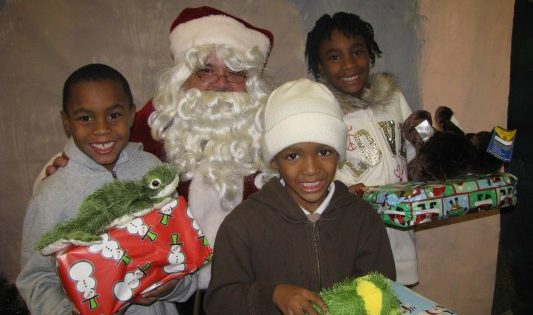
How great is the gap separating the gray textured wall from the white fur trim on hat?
1.74ft

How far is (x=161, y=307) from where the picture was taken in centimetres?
162

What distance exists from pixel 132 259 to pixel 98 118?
0.57 m

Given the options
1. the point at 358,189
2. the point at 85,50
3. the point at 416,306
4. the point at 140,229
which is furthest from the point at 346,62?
the point at 85,50

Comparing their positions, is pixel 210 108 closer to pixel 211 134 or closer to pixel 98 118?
pixel 211 134

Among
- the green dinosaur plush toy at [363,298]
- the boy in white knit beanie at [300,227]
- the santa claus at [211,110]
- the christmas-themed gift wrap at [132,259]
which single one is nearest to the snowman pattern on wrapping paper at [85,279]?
the christmas-themed gift wrap at [132,259]

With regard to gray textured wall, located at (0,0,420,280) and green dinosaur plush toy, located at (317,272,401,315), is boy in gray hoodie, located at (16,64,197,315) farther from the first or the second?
gray textured wall, located at (0,0,420,280)

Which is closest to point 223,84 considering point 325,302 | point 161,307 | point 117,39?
point 117,39

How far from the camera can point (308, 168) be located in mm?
1435

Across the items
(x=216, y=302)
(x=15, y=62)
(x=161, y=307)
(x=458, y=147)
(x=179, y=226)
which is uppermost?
(x=15, y=62)

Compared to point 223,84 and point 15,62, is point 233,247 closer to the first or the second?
Result: point 223,84

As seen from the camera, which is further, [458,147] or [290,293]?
[458,147]

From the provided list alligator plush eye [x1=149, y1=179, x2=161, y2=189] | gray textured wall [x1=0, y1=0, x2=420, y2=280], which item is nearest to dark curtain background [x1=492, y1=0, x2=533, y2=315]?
gray textured wall [x1=0, y1=0, x2=420, y2=280]

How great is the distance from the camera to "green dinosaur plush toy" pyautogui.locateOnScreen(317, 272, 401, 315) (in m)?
1.06

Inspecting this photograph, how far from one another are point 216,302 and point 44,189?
778 millimetres
